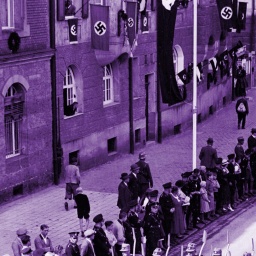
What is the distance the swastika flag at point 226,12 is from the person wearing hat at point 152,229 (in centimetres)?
1376

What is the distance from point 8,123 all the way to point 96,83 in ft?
18.5

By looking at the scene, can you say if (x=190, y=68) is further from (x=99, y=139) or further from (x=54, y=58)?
(x=54, y=58)

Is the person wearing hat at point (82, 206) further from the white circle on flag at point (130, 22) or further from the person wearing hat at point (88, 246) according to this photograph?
the white circle on flag at point (130, 22)

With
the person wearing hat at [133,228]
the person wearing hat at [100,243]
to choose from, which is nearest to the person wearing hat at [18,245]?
the person wearing hat at [100,243]

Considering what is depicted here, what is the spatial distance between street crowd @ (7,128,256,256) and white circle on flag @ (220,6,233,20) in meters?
5.27

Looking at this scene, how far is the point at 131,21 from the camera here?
31.9m

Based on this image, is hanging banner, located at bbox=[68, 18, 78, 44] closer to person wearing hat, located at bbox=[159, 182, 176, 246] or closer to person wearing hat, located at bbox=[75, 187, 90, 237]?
person wearing hat, located at bbox=[75, 187, 90, 237]

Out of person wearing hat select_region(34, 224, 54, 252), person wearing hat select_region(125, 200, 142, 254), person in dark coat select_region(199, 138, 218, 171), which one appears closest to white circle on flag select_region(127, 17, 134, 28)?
person in dark coat select_region(199, 138, 218, 171)

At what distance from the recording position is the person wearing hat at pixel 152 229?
2033 cm

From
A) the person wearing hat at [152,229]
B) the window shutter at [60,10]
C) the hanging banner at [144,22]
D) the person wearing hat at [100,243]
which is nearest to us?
the person wearing hat at [100,243]

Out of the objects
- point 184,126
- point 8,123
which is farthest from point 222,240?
point 184,126

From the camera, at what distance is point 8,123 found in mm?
26766

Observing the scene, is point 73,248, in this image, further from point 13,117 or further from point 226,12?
point 226,12

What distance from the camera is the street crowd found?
18.0m
